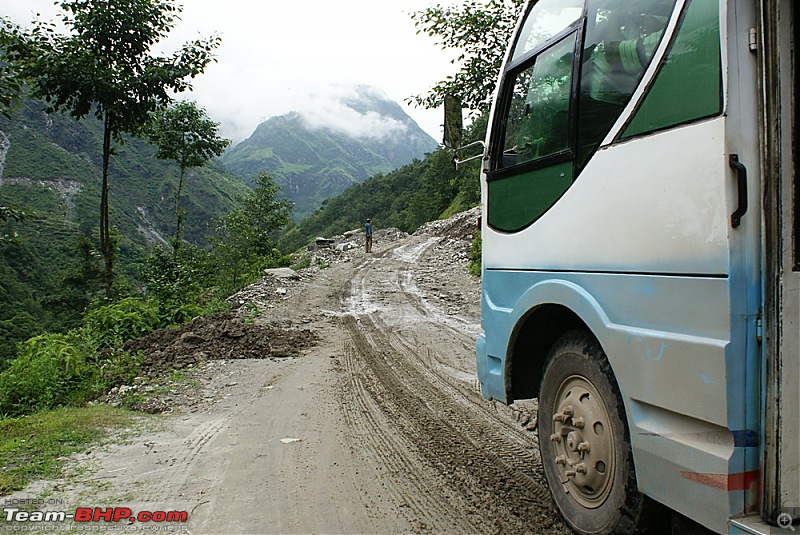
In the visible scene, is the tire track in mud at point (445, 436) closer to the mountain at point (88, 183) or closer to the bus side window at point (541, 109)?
the bus side window at point (541, 109)

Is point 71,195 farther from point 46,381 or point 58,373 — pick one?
point 46,381

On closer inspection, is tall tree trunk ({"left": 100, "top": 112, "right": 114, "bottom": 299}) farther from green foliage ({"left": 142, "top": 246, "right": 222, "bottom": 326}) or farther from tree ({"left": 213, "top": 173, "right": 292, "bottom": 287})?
tree ({"left": 213, "top": 173, "right": 292, "bottom": 287})

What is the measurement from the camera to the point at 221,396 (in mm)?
6246

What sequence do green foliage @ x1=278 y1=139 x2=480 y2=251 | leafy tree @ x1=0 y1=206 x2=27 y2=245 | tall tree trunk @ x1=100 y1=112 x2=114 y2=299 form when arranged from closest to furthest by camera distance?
leafy tree @ x1=0 y1=206 x2=27 y2=245 < tall tree trunk @ x1=100 y1=112 x2=114 y2=299 < green foliage @ x1=278 y1=139 x2=480 y2=251

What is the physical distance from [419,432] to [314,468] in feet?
3.46

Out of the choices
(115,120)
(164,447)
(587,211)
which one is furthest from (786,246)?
(115,120)

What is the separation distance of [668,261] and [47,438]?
5026mm

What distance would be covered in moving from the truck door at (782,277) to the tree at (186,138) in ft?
61.3

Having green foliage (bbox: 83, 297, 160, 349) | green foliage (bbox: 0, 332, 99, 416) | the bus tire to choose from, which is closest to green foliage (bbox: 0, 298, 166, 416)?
green foliage (bbox: 0, 332, 99, 416)

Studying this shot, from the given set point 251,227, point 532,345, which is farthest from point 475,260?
point 532,345

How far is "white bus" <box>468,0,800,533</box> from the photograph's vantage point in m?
1.77

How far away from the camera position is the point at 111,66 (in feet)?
36.5

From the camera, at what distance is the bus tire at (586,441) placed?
7.67 ft

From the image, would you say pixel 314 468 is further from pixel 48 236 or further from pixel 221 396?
pixel 48 236
